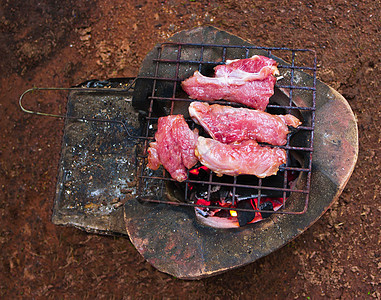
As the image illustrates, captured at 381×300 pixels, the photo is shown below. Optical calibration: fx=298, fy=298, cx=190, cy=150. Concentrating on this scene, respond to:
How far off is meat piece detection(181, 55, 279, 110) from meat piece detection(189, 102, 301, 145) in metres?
0.16

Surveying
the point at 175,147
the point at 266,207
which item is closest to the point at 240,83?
the point at 175,147

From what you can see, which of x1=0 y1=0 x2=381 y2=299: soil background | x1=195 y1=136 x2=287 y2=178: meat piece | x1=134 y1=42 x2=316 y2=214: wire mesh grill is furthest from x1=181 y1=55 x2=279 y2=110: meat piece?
x1=0 y1=0 x2=381 y2=299: soil background

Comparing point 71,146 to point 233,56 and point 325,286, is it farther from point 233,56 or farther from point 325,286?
point 325,286

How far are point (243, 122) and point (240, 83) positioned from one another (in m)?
0.40

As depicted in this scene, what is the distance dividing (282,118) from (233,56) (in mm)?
888

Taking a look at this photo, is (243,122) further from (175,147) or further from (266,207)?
(266,207)

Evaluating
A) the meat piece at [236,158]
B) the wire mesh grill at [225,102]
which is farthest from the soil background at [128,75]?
the meat piece at [236,158]

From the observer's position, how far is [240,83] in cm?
298

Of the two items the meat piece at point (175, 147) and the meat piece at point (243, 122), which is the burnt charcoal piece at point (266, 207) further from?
the meat piece at point (175, 147)

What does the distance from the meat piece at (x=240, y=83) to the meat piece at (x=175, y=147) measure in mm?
388

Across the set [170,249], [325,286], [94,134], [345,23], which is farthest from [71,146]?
[345,23]

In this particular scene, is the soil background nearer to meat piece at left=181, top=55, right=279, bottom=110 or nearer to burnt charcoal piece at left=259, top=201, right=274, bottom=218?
burnt charcoal piece at left=259, top=201, right=274, bottom=218

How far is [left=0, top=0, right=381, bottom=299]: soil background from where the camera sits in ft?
13.8

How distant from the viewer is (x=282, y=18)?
458cm
